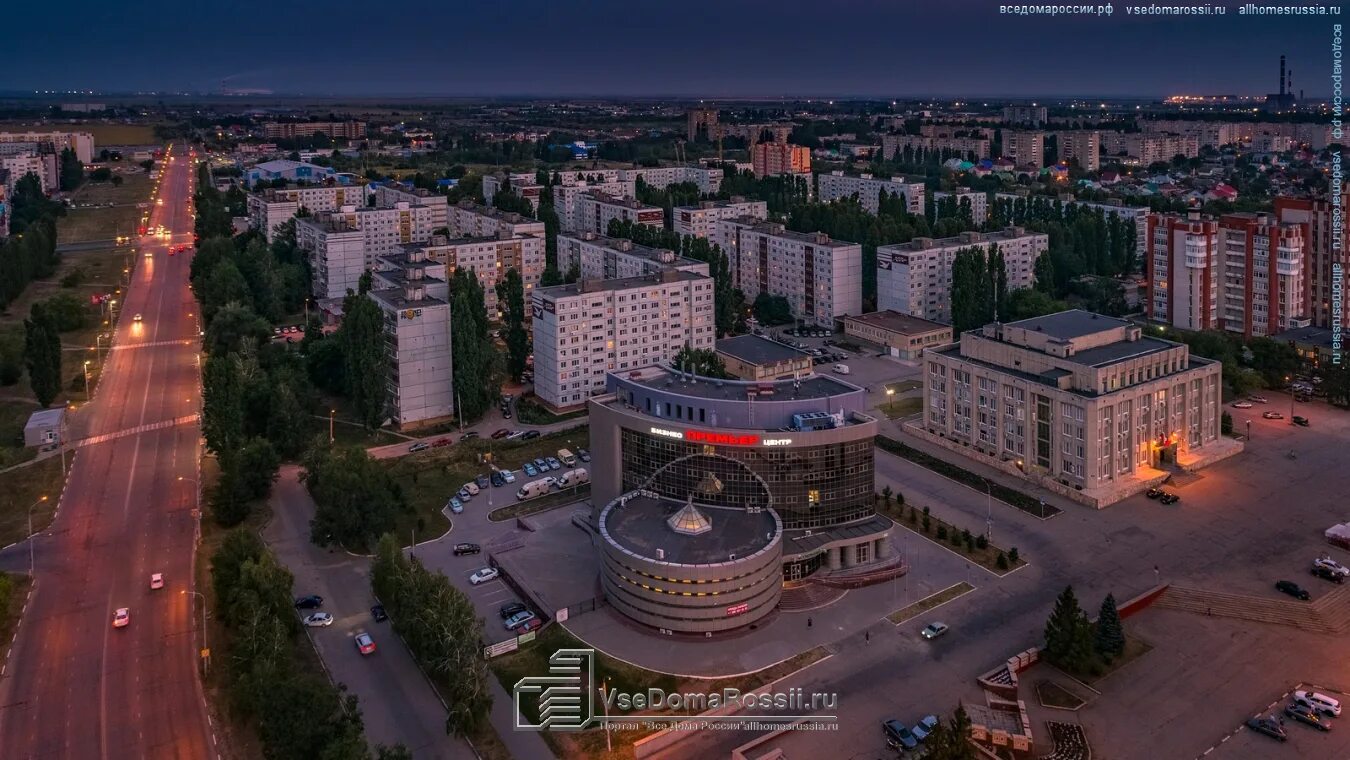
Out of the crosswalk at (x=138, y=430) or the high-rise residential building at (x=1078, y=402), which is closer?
the high-rise residential building at (x=1078, y=402)

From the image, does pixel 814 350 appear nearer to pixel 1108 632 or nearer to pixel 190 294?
pixel 1108 632

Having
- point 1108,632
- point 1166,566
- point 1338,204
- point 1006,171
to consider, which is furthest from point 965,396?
point 1006,171

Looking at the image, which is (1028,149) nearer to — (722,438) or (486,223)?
(486,223)

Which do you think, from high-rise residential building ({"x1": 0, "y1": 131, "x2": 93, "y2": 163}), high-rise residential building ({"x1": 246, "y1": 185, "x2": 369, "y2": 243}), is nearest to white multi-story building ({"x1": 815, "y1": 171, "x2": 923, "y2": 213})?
high-rise residential building ({"x1": 246, "y1": 185, "x2": 369, "y2": 243})

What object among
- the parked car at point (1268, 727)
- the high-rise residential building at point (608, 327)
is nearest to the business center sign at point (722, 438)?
the parked car at point (1268, 727)

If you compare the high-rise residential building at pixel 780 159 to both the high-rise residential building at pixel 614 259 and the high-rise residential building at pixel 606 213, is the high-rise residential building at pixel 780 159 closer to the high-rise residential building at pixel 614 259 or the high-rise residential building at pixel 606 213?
the high-rise residential building at pixel 606 213

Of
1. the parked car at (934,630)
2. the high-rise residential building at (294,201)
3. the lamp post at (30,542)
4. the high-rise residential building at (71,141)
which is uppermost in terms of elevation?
the high-rise residential building at (71,141)

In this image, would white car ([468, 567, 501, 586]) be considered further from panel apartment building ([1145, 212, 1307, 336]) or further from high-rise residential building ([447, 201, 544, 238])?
panel apartment building ([1145, 212, 1307, 336])
